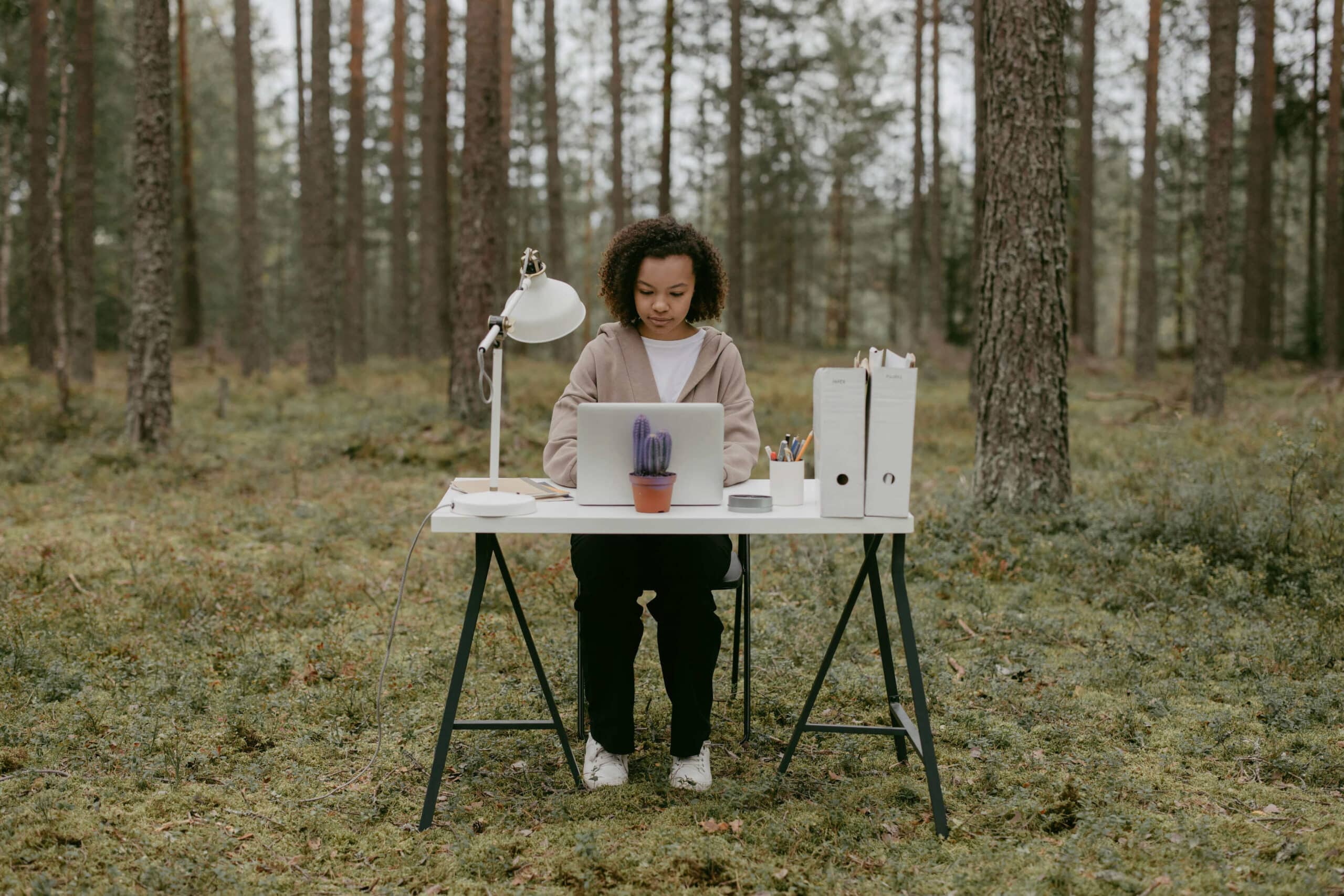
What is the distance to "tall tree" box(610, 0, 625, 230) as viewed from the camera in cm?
1753

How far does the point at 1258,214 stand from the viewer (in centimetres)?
1789

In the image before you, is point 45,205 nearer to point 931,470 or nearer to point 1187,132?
point 931,470

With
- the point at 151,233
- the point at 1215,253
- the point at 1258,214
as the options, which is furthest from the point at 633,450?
the point at 1258,214

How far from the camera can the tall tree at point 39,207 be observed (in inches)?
567

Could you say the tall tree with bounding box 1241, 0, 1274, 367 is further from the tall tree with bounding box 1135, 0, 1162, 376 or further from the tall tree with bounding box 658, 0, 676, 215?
the tall tree with bounding box 658, 0, 676, 215

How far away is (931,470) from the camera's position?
887 cm

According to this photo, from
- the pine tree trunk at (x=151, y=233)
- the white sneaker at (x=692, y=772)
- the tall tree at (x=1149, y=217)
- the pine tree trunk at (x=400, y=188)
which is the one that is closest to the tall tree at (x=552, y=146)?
the pine tree trunk at (x=400, y=188)

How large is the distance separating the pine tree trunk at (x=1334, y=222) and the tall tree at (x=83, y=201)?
775 inches

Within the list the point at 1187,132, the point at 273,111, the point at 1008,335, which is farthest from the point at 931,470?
the point at 273,111

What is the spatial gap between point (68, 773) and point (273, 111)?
32.6 m

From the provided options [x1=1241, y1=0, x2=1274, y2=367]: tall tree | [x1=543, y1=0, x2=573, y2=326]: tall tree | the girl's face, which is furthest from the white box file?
[x1=1241, y1=0, x2=1274, y2=367]: tall tree

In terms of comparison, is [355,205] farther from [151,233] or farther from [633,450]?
[633,450]

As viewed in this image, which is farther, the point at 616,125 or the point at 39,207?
the point at 616,125

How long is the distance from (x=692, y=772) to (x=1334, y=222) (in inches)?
764
